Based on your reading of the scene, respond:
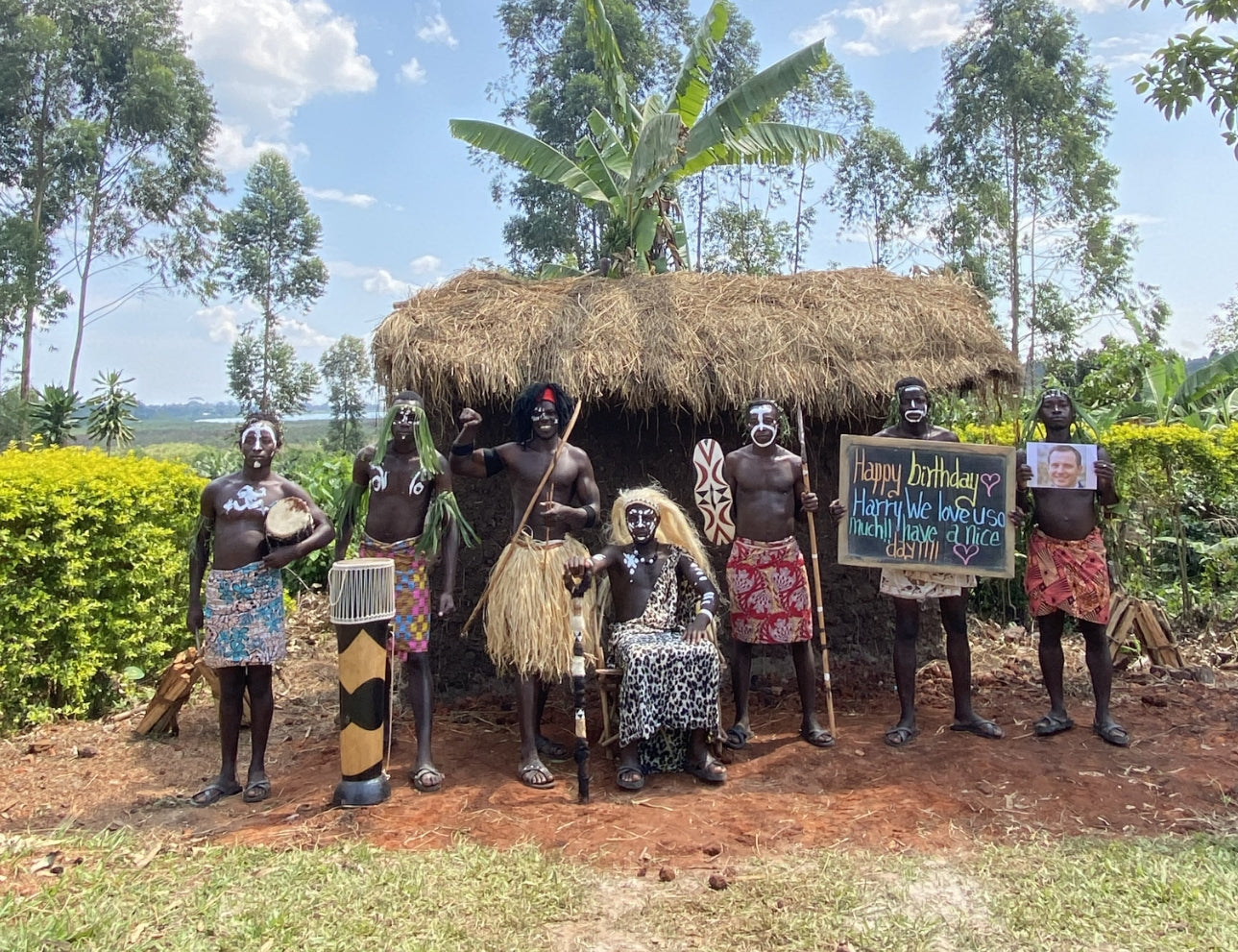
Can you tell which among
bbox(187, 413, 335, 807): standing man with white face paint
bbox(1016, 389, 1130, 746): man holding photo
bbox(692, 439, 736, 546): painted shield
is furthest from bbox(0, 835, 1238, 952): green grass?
bbox(692, 439, 736, 546): painted shield

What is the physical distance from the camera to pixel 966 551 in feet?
15.8

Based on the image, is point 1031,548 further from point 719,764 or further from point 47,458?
point 47,458

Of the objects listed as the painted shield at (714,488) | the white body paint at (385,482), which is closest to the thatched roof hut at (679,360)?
the painted shield at (714,488)

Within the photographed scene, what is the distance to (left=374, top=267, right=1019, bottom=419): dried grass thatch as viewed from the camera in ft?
17.6

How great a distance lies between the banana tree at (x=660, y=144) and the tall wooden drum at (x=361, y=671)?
4329mm

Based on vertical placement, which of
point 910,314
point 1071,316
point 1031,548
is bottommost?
point 1031,548

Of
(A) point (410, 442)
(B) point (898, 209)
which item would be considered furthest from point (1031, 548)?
(B) point (898, 209)

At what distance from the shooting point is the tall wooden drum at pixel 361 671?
4.02 meters

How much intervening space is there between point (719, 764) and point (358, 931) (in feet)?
6.63

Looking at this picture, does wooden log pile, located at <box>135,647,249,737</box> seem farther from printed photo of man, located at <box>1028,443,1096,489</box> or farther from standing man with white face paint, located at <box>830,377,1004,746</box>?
printed photo of man, located at <box>1028,443,1096,489</box>

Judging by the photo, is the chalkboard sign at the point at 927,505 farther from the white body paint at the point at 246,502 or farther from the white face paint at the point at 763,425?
the white body paint at the point at 246,502

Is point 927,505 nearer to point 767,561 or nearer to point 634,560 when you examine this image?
point 767,561

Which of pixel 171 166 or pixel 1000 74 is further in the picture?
pixel 171 166

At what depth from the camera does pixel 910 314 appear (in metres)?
5.93
